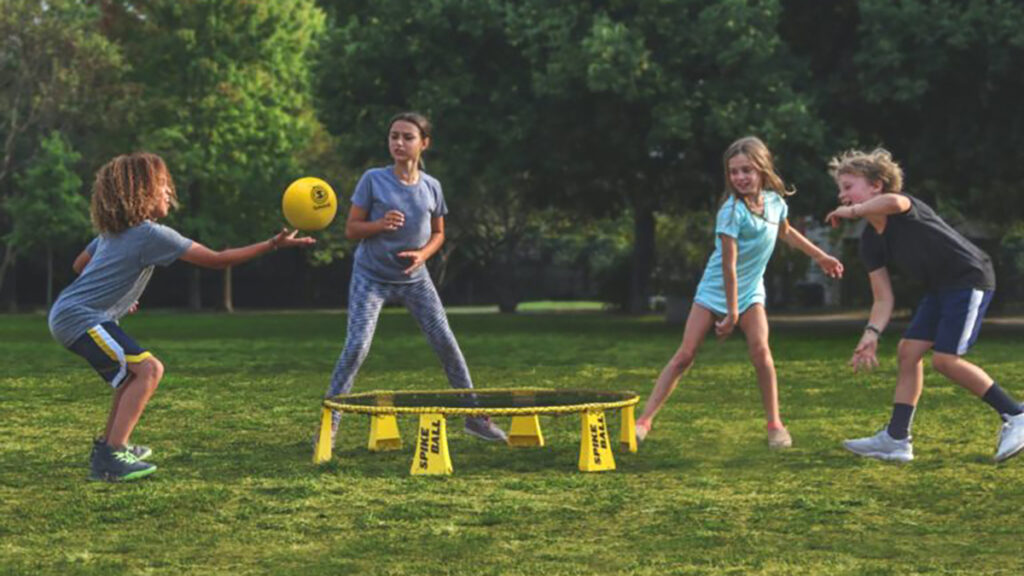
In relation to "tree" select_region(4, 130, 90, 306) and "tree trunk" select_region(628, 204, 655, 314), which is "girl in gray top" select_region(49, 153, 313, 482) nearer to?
"tree trunk" select_region(628, 204, 655, 314)

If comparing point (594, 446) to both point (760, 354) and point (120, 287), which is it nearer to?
point (760, 354)

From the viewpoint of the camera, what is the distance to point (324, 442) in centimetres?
843

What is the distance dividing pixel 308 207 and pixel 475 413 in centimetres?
171

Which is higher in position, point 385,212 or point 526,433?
point 385,212

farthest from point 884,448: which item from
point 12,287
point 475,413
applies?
point 12,287

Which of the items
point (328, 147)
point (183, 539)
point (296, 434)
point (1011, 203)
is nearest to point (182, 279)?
point (328, 147)

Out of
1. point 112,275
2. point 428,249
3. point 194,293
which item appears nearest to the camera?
point 112,275

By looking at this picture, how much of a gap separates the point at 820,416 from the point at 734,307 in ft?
9.43

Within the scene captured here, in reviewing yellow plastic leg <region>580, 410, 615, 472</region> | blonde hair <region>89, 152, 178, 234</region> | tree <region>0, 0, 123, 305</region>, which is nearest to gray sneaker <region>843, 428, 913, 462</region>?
yellow plastic leg <region>580, 410, 615, 472</region>

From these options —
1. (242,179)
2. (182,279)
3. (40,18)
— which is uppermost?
(40,18)

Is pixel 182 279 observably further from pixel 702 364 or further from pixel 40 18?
pixel 702 364

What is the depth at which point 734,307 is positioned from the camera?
851 centimetres

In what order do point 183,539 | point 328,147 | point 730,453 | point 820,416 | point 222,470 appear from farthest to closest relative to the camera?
point 328,147 → point 820,416 → point 730,453 → point 222,470 → point 183,539

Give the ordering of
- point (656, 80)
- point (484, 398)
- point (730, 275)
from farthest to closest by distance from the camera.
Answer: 1. point (656, 80)
2. point (484, 398)
3. point (730, 275)
